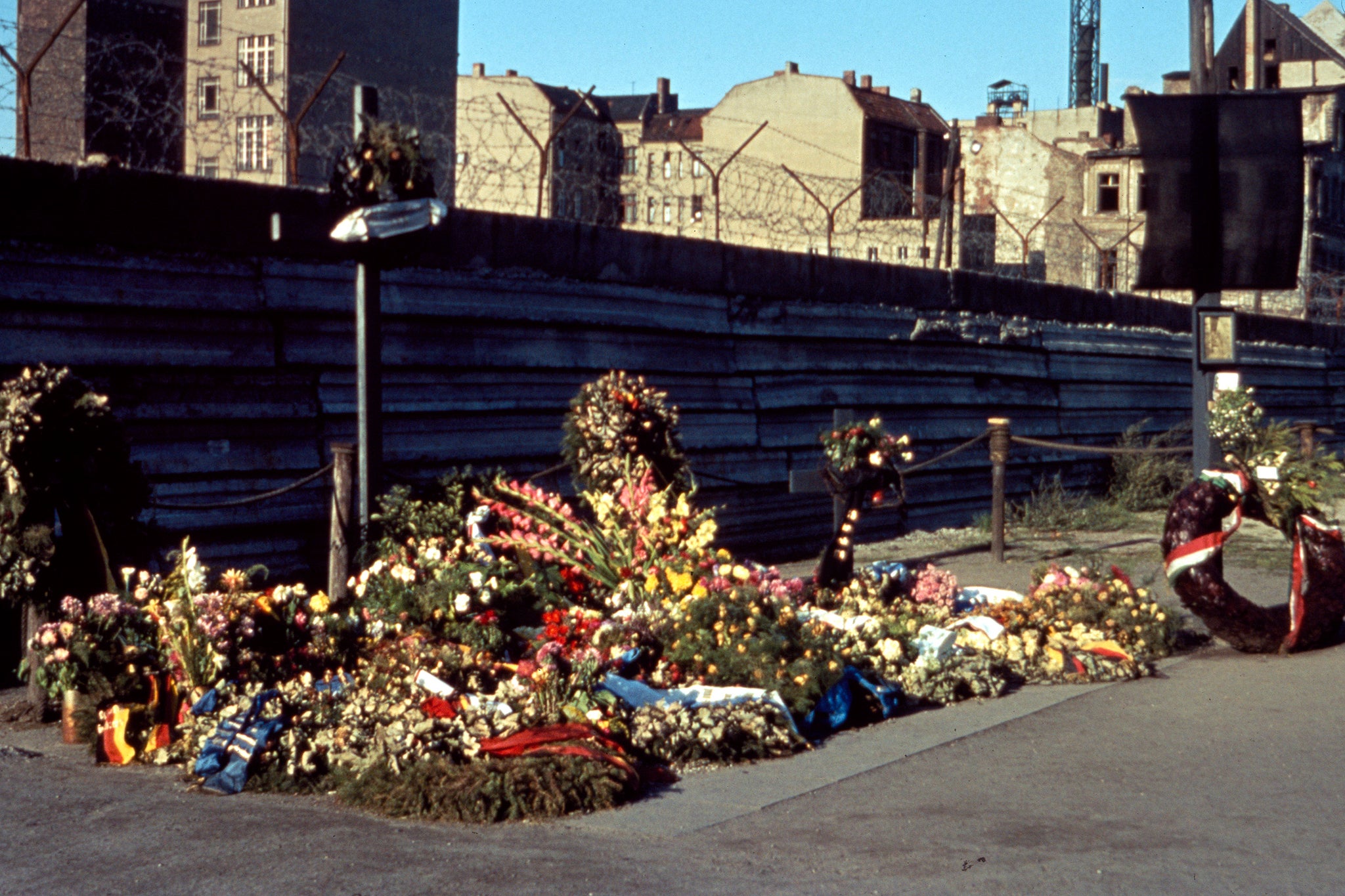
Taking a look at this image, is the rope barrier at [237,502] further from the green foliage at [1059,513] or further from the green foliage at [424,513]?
the green foliage at [1059,513]

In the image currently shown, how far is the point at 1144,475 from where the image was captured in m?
17.6

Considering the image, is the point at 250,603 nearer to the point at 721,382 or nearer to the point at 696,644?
the point at 696,644

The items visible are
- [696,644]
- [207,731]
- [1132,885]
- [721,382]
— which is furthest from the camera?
[721,382]

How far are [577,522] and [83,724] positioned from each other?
3.30m

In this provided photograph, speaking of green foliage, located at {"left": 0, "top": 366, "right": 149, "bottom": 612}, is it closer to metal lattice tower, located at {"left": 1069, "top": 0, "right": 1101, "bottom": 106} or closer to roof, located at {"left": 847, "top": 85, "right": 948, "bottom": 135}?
roof, located at {"left": 847, "top": 85, "right": 948, "bottom": 135}

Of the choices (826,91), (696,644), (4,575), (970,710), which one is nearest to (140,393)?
(4,575)

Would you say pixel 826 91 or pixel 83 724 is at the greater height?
pixel 826 91

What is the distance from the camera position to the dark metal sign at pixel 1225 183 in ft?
33.2

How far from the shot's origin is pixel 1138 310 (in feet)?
63.6

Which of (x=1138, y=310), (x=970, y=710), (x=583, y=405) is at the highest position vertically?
(x=1138, y=310)

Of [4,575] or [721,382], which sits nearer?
[4,575]

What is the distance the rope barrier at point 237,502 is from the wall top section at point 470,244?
52.4 inches

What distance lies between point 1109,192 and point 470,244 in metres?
52.1

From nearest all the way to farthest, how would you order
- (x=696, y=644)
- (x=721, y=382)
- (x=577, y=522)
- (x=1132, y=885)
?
(x=1132, y=885)
(x=696, y=644)
(x=577, y=522)
(x=721, y=382)
